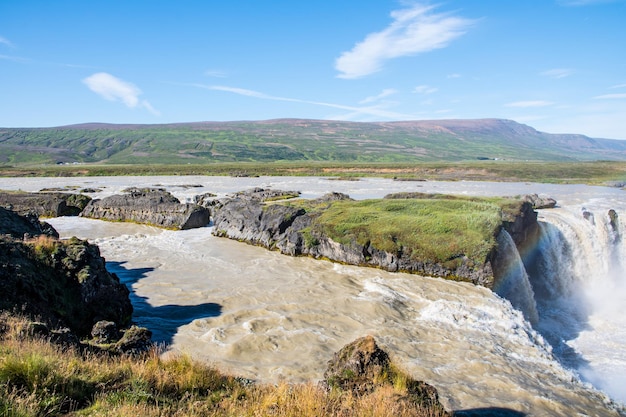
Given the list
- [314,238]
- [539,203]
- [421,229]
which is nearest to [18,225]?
[314,238]

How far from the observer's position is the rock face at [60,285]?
13.2 m

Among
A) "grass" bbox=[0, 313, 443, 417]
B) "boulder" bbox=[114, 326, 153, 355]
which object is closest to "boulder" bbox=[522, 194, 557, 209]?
"boulder" bbox=[114, 326, 153, 355]

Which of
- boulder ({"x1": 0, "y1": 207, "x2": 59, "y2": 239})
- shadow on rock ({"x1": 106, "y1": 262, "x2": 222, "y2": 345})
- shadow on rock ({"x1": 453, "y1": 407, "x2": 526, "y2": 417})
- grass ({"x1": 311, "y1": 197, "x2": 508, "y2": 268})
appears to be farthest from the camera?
grass ({"x1": 311, "y1": 197, "x2": 508, "y2": 268})

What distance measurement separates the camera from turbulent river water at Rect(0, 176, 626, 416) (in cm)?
1384

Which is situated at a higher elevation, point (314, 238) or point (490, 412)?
point (314, 238)

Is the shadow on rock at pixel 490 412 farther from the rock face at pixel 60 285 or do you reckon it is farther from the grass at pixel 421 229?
the grass at pixel 421 229

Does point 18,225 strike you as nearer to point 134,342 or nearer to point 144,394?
point 134,342

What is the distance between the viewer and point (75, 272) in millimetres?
16109

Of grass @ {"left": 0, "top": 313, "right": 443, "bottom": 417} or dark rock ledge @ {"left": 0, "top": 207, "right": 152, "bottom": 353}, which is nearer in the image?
grass @ {"left": 0, "top": 313, "right": 443, "bottom": 417}

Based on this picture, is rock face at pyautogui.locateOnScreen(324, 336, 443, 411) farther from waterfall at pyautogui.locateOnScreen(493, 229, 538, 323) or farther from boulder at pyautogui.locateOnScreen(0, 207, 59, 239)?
boulder at pyautogui.locateOnScreen(0, 207, 59, 239)

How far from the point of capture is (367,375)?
9.77 m

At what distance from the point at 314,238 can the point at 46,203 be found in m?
33.1

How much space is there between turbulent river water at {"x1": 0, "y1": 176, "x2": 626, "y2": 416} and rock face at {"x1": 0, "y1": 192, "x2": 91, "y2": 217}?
11907 mm

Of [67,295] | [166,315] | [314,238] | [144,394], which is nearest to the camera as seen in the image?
[144,394]
